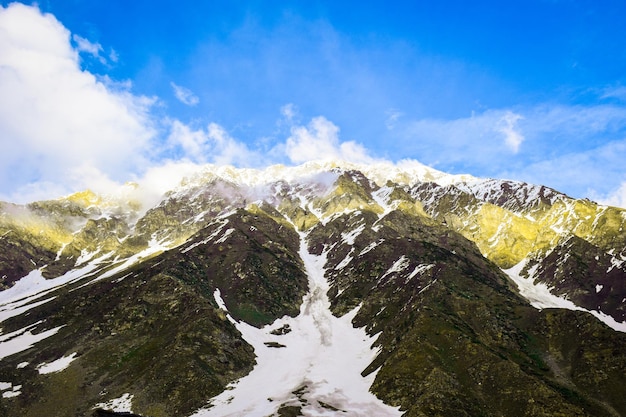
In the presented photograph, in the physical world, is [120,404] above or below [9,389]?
below

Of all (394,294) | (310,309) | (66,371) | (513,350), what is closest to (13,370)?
(66,371)

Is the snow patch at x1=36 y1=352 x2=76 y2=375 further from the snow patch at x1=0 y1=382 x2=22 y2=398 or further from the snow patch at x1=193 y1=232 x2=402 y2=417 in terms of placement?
the snow patch at x1=193 y1=232 x2=402 y2=417

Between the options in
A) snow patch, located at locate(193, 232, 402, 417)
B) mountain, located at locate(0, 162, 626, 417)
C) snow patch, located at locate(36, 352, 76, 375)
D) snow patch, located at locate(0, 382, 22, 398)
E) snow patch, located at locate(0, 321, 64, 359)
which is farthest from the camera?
snow patch, located at locate(0, 321, 64, 359)

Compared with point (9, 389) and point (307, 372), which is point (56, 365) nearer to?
point (9, 389)

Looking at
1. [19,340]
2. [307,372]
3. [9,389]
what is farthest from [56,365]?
[307,372]

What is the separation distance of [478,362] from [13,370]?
113 metres

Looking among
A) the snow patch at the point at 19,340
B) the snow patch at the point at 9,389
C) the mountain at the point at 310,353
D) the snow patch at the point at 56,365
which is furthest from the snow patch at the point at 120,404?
the snow patch at the point at 19,340

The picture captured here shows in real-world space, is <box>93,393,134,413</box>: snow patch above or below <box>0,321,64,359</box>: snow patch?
below

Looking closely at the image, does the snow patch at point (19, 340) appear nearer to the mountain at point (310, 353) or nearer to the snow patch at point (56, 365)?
the mountain at point (310, 353)

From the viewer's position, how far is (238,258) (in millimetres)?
196875

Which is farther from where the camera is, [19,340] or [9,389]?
[19,340]

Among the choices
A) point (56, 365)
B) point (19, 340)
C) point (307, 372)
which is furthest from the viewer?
point (19, 340)

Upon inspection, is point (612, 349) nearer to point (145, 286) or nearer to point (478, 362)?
point (478, 362)

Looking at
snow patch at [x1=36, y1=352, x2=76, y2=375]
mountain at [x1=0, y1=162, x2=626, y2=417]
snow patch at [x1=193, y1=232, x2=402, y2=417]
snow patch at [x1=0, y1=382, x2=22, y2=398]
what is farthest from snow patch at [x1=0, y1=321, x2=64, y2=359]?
snow patch at [x1=193, y1=232, x2=402, y2=417]
